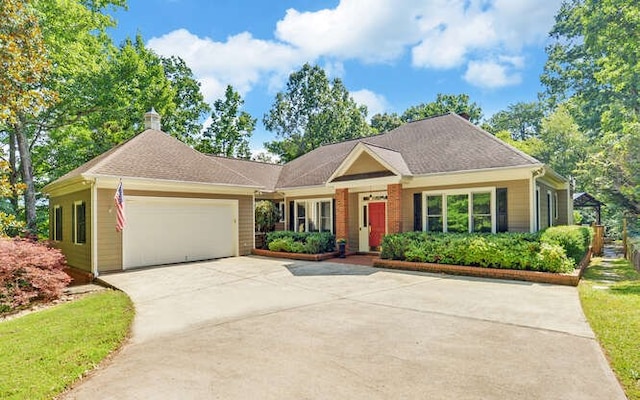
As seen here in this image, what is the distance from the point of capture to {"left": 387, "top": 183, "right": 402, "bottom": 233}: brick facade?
1284 centimetres

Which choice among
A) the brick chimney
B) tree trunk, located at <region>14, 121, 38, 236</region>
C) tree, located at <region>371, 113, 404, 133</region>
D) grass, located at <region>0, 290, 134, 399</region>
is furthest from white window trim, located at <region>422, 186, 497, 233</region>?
tree, located at <region>371, 113, 404, 133</region>

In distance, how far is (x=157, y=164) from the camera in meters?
13.2

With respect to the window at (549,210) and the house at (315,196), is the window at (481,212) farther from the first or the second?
the window at (549,210)

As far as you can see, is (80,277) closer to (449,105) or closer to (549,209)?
(549,209)

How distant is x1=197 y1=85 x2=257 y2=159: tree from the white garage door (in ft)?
65.8

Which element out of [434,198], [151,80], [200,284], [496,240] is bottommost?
[200,284]

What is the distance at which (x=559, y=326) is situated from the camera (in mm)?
5480

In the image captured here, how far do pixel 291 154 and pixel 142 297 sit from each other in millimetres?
30410

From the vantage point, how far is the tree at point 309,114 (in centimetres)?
3684

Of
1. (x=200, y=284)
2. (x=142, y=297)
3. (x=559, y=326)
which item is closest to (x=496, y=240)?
(x=559, y=326)

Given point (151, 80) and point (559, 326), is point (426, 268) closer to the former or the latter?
point (559, 326)

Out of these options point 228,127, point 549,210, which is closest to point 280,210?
point 549,210

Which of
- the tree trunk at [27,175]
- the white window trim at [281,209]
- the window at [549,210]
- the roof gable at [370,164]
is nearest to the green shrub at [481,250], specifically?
the roof gable at [370,164]

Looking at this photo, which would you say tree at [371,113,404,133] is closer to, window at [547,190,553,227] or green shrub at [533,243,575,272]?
window at [547,190,553,227]
